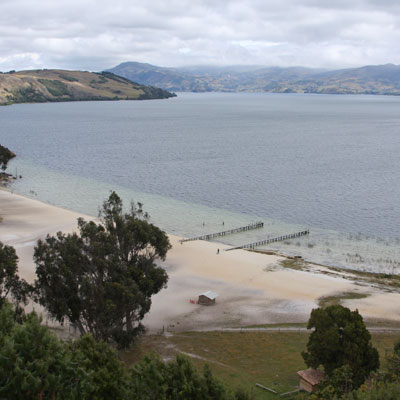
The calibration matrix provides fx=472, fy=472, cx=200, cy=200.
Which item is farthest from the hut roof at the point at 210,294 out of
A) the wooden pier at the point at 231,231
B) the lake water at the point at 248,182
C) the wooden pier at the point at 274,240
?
the wooden pier at the point at 231,231

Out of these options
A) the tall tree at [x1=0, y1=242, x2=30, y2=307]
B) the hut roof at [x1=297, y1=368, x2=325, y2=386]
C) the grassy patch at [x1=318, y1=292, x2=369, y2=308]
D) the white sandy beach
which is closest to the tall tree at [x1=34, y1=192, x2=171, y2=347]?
the tall tree at [x1=0, y1=242, x2=30, y2=307]

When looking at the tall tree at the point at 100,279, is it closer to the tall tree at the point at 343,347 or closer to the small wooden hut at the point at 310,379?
the small wooden hut at the point at 310,379

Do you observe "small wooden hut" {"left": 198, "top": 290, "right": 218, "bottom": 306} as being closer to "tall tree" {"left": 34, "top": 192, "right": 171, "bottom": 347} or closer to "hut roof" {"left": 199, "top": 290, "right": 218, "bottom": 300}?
"hut roof" {"left": 199, "top": 290, "right": 218, "bottom": 300}

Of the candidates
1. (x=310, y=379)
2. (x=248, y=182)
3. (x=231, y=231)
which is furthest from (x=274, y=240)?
(x=310, y=379)

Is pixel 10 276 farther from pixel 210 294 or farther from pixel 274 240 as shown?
pixel 274 240

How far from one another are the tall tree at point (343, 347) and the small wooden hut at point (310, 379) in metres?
0.59

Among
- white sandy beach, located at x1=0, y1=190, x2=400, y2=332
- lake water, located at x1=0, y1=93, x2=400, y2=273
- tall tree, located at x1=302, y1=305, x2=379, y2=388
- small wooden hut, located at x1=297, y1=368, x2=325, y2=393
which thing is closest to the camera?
tall tree, located at x1=302, y1=305, x2=379, y2=388

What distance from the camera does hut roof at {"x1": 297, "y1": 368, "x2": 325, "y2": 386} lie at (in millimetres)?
28969

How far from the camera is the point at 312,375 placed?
29.4 m

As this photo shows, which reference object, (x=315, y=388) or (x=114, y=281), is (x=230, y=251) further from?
(x=315, y=388)

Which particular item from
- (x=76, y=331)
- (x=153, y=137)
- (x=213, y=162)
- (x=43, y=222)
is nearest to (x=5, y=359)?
(x=76, y=331)

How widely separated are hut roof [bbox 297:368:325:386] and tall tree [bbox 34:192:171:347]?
12154mm

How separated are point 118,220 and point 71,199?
5896cm

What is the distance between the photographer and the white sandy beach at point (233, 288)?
43.0m
